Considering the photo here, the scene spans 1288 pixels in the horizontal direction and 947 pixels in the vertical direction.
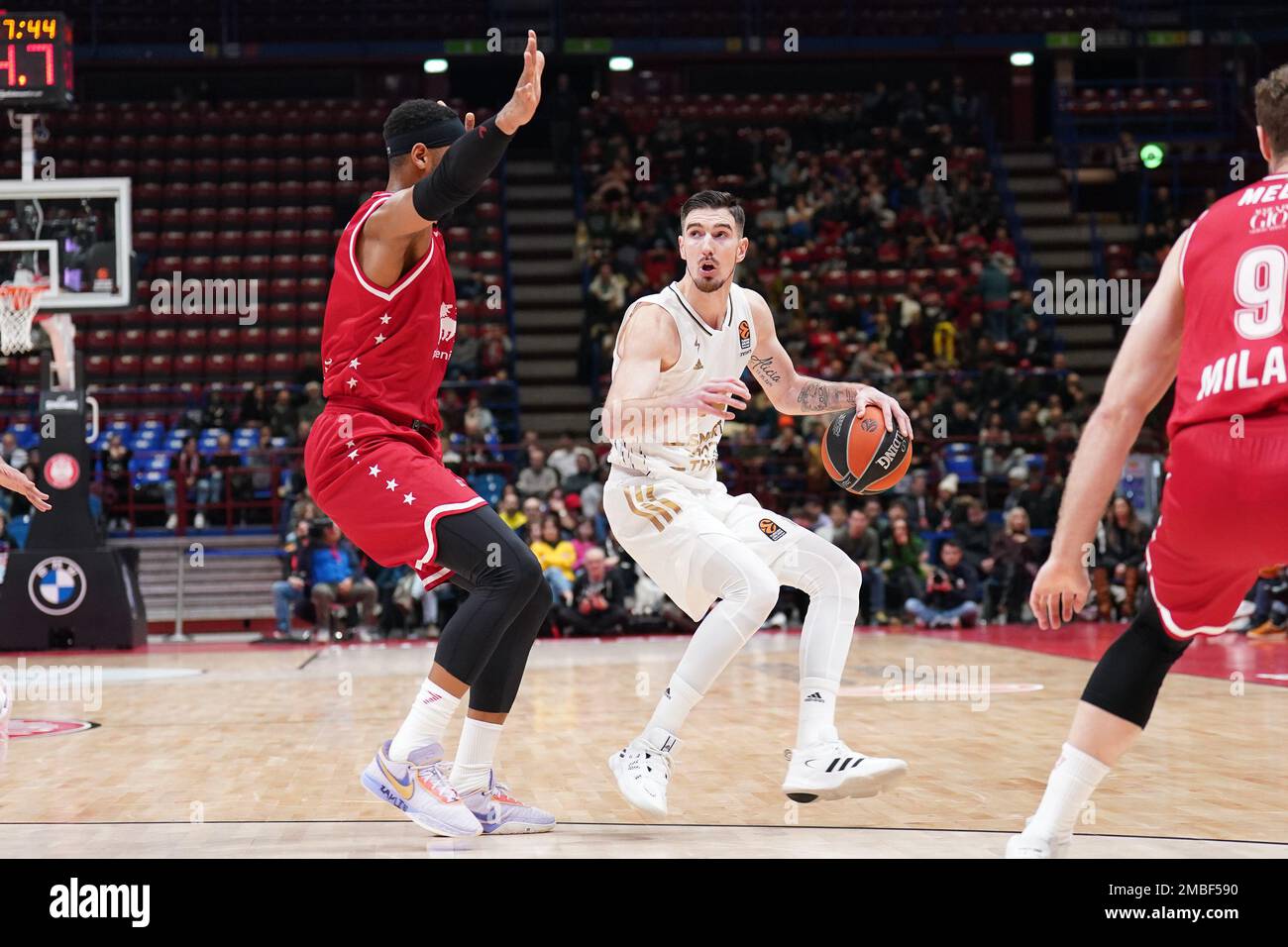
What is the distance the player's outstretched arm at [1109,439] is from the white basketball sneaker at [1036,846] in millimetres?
513

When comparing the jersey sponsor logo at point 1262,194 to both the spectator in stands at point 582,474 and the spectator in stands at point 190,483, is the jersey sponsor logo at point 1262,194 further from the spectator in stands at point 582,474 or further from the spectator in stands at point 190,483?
the spectator in stands at point 190,483

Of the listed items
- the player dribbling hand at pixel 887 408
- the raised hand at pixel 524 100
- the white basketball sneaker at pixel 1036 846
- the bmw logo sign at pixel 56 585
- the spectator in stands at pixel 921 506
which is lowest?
the bmw logo sign at pixel 56 585

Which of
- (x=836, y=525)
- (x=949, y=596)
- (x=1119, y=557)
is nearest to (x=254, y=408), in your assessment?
(x=836, y=525)

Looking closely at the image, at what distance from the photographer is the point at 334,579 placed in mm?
14234

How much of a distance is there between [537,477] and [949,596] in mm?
4350

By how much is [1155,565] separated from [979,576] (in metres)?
11.9

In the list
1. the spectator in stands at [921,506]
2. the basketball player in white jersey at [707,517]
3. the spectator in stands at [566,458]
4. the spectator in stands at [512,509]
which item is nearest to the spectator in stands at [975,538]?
the spectator in stands at [921,506]

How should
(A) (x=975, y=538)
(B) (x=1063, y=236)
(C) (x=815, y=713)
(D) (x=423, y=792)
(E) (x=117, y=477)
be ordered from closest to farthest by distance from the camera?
(D) (x=423, y=792), (C) (x=815, y=713), (A) (x=975, y=538), (E) (x=117, y=477), (B) (x=1063, y=236)

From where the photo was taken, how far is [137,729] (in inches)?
294

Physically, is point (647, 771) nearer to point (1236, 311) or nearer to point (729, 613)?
point (729, 613)

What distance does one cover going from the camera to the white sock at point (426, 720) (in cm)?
422

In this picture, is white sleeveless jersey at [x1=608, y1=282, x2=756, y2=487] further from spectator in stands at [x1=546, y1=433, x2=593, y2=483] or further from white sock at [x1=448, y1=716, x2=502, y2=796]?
spectator in stands at [x1=546, y1=433, x2=593, y2=483]

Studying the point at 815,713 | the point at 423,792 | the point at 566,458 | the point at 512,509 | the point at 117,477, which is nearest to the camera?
the point at 423,792

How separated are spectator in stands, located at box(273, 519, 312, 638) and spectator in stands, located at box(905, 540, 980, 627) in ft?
19.1
